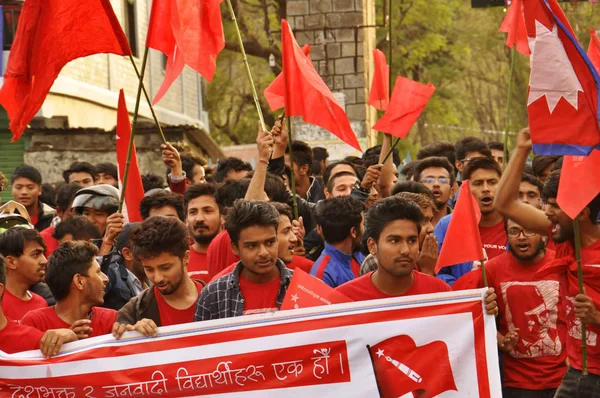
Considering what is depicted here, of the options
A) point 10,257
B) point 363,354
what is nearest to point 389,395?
point 363,354

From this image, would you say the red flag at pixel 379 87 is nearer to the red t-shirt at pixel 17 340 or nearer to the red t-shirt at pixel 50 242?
the red t-shirt at pixel 50 242

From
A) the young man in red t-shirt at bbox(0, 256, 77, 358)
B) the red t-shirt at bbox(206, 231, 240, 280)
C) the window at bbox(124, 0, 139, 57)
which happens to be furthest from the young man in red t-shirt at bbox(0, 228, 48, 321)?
the window at bbox(124, 0, 139, 57)

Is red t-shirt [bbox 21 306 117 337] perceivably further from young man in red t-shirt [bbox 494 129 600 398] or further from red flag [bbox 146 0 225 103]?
red flag [bbox 146 0 225 103]

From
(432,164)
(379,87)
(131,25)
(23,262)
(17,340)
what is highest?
(131,25)

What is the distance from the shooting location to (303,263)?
6.93 m

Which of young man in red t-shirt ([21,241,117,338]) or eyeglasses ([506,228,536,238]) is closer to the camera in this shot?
young man in red t-shirt ([21,241,117,338])

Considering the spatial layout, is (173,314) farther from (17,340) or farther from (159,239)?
(17,340)

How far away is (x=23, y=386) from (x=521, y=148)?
258 cm

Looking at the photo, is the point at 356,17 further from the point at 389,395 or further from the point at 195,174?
Result: the point at 389,395

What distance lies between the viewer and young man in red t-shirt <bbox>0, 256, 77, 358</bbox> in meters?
5.75

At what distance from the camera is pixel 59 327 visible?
20.2 ft

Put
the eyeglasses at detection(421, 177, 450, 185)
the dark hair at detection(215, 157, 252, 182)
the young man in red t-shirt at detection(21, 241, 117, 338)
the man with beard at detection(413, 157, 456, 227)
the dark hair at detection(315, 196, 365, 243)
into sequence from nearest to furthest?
1. the young man in red t-shirt at detection(21, 241, 117, 338)
2. the dark hair at detection(315, 196, 365, 243)
3. the man with beard at detection(413, 157, 456, 227)
4. the eyeglasses at detection(421, 177, 450, 185)
5. the dark hair at detection(215, 157, 252, 182)

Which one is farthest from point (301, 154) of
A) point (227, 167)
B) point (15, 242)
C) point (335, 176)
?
point (15, 242)

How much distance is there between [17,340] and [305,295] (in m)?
1.39
